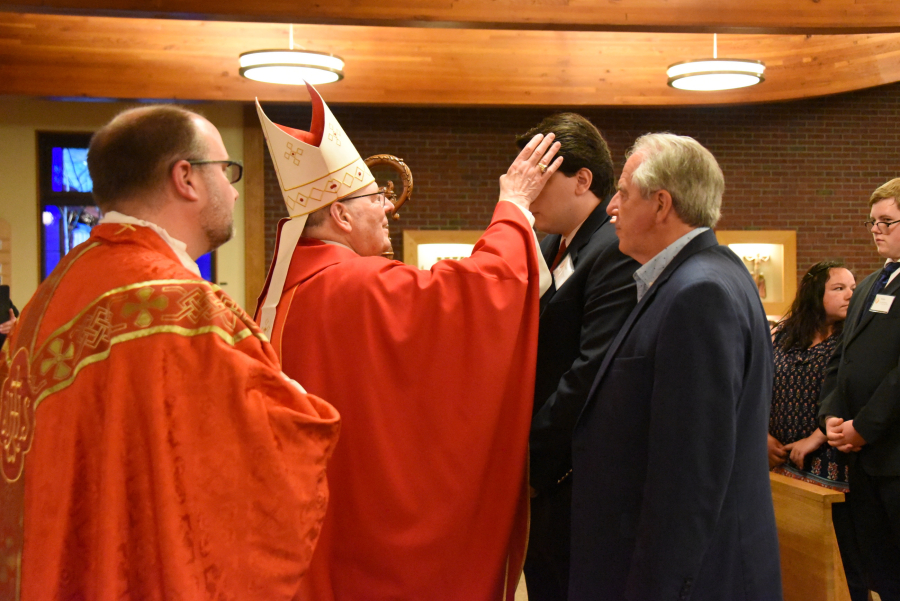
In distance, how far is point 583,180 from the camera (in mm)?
2059

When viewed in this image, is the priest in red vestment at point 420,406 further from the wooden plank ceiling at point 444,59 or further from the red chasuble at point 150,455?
the wooden plank ceiling at point 444,59

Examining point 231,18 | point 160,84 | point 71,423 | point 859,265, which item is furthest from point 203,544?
point 859,265

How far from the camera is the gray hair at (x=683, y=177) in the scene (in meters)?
1.71

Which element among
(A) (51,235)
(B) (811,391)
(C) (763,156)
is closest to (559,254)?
(B) (811,391)

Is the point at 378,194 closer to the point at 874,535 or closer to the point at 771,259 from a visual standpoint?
the point at 874,535

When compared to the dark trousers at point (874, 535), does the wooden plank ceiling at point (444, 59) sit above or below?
above

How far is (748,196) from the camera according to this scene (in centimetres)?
880

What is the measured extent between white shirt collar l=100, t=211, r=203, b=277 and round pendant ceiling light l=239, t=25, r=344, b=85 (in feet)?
15.4

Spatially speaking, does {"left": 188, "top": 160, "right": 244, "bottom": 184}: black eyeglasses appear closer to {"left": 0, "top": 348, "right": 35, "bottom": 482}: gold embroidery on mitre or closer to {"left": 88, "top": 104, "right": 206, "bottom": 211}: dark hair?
{"left": 88, "top": 104, "right": 206, "bottom": 211}: dark hair

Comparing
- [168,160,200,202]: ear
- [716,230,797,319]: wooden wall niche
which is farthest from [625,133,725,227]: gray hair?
[716,230,797,319]: wooden wall niche

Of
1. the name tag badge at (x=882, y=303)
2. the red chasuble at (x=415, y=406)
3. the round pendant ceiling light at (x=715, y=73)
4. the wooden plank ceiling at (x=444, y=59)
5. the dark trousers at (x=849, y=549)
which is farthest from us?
the wooden plank ceiling at (x=444, y=59)

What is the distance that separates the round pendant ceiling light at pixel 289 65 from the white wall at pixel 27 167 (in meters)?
1.82

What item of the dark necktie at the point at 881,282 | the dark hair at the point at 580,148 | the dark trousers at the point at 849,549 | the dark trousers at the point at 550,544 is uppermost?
the dark hair at the point at 580,148

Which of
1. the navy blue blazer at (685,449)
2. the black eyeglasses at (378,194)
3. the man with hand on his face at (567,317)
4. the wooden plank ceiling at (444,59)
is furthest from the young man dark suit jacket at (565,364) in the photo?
the wooden plank ceiling at (444,59)
